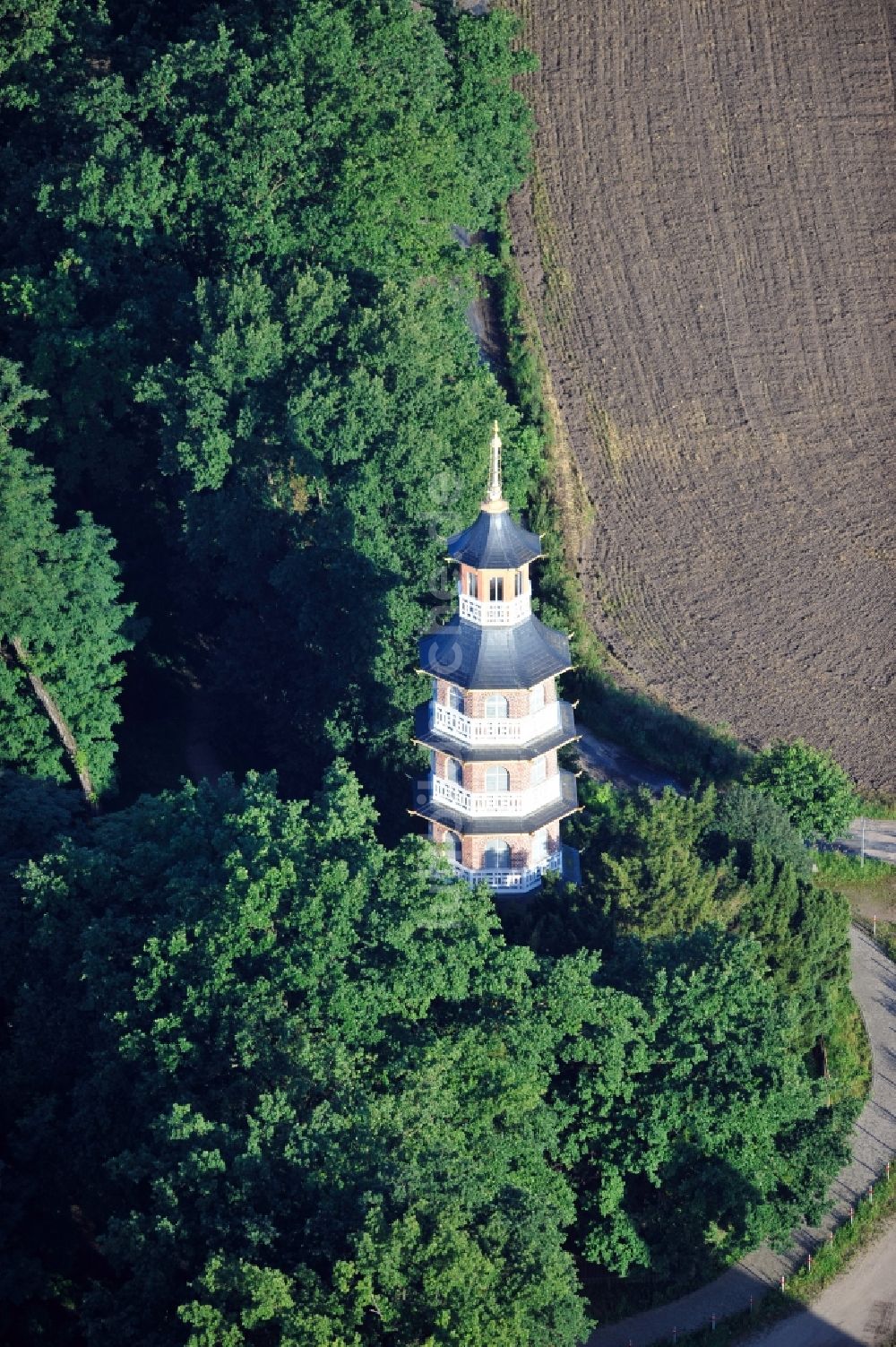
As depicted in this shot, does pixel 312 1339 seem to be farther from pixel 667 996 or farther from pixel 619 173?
pixel 619 173

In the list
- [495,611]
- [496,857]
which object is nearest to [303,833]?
[496,857]

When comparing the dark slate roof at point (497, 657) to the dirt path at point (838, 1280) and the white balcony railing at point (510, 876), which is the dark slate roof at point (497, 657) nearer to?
the white balcony railing at point (510, 876)

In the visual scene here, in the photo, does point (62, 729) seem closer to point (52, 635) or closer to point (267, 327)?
point (52, 635)

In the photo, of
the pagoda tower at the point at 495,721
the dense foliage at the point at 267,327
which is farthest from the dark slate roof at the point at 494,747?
the dense foliage at the point at 267,327

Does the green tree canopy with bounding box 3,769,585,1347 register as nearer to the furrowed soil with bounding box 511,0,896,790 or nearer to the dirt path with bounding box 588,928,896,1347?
the dirt path with bounding box 588,928,896,1347

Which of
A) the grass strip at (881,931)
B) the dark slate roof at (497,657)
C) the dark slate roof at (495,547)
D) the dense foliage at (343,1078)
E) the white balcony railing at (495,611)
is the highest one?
the dark slate roof at (495,547)

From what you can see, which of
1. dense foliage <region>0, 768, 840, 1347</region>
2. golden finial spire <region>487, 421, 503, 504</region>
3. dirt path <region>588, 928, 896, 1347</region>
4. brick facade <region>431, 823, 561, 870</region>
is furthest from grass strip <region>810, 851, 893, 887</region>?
golden finial spire <region>487, 421, 503, 504</region>
